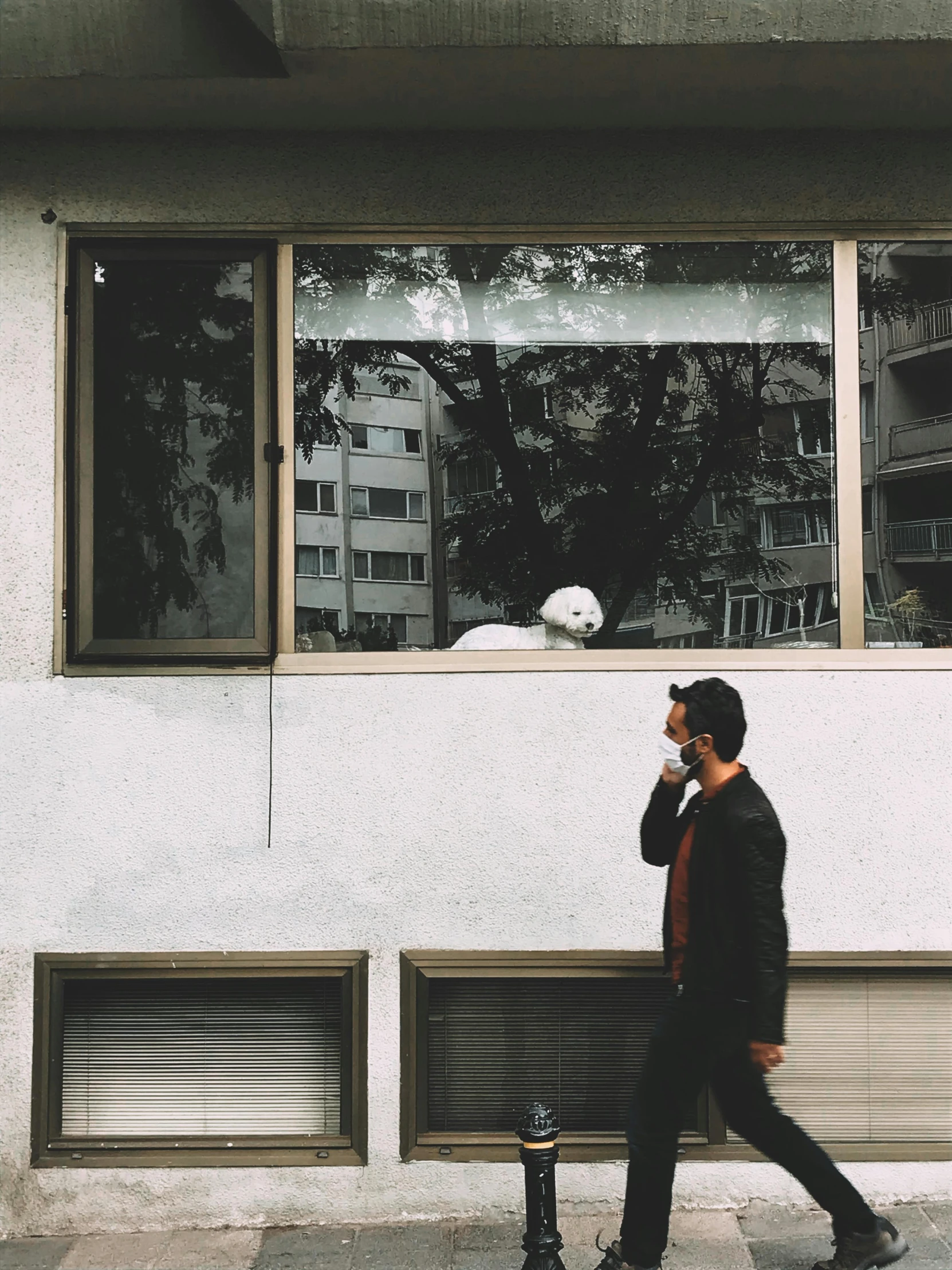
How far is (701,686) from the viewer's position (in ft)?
12.7

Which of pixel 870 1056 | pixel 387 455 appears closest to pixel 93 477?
pixel 387 455

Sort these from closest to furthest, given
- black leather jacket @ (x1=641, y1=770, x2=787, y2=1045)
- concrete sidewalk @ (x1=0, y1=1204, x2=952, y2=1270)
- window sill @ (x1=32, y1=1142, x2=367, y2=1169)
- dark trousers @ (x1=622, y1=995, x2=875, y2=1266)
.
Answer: black leather jacket @ (x1=641, y1=770, x2=787, y2=1045), dark trousers @ (x1=622, y1=995, x2=875, y2=1266), concrete sidewalk @ (x1=0, y1=1204, x2=952, y2=1270), window sill @ (x1=32, y1=1142, x2=367, y2=1169)

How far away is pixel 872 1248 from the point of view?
3885mm

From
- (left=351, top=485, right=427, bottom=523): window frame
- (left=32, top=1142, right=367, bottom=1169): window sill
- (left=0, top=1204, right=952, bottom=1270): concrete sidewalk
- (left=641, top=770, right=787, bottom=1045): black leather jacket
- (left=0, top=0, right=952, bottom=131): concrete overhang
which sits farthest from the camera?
(left=351, top=485, right=427, bottom=523): window frame

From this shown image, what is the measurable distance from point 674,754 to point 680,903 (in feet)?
1.65

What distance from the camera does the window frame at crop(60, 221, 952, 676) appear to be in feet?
15.6

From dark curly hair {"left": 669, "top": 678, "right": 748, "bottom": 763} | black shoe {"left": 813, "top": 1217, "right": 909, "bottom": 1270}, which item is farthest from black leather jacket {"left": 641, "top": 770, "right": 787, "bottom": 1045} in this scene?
black shoe {"left": 813, "top": 1217, "right": 909, "bottom": 1270}

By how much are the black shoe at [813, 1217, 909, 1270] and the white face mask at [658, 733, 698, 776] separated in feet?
5.13

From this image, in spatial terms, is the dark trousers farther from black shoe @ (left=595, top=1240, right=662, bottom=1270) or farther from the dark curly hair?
the dark curly hair

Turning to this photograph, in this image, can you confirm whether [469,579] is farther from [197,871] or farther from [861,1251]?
[861,1251]

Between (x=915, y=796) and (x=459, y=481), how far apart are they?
217 centimetres

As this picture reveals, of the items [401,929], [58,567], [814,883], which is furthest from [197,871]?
[814,883]

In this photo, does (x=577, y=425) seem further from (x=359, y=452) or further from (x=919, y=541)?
(x=919, y=541)

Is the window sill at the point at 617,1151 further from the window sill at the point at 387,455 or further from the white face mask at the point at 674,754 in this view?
the window sill at the point at 387,455
